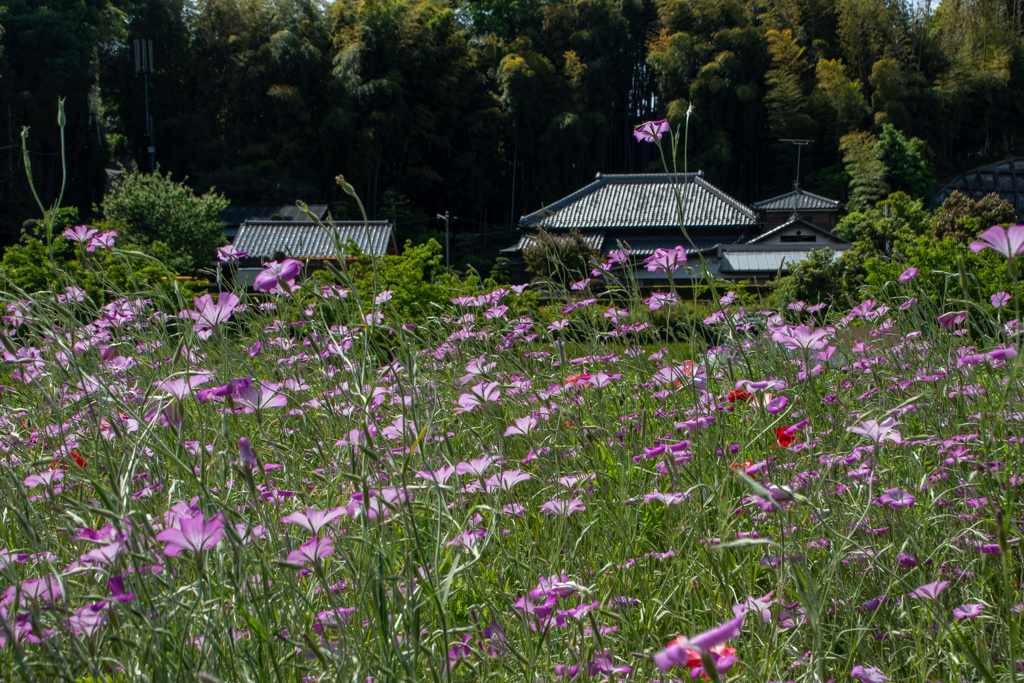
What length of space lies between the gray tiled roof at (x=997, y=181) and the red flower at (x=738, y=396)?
24.7 meters

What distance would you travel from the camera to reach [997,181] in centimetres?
2312

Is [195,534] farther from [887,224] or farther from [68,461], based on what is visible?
[887,224]

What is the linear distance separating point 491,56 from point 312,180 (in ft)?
22.7

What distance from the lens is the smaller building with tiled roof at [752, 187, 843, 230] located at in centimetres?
1867

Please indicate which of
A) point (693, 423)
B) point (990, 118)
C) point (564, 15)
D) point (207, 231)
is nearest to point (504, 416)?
point (693, 423)

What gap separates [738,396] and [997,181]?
26486 mm

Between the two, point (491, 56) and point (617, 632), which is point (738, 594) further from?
point (491, 56)

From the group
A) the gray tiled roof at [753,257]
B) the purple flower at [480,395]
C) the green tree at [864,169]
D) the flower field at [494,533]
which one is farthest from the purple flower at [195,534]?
the green tree at [864,169]

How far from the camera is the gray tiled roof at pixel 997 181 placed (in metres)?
22.7

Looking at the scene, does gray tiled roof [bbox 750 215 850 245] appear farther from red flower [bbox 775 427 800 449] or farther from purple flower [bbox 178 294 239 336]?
purple flower [bbox 178 294 239 336]

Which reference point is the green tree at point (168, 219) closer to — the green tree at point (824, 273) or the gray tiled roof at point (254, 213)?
the gray tiled roof at point (254, 213)

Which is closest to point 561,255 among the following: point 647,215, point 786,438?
point 786,438

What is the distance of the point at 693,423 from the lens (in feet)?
2.93

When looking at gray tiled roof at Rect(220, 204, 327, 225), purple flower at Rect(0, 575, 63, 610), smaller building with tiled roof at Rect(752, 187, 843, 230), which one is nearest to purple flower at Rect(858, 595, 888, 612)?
purple flower at Rect(0, 575, 63, 610)
